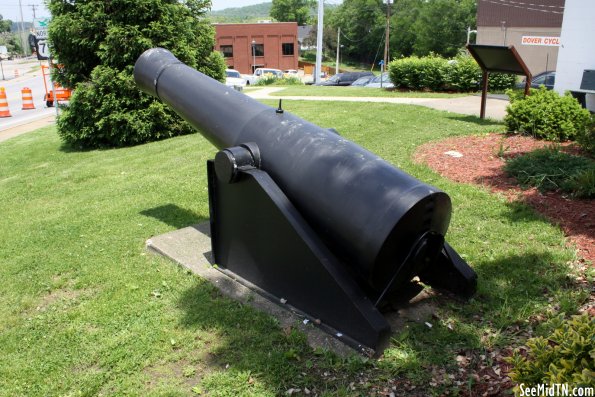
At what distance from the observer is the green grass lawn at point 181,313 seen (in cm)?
296

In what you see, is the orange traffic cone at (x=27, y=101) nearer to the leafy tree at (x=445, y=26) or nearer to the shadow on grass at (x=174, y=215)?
the shadow on grass at (x=174, y=215)

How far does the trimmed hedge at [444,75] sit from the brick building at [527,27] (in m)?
23.9

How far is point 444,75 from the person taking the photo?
16938 millimetres

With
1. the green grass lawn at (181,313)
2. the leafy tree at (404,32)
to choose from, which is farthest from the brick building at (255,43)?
the green grass lawn at (181,313)

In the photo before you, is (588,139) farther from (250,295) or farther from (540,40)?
(540,40)

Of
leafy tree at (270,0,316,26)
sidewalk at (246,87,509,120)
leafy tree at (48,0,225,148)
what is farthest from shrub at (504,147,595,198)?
leafy tree at (270,0,316,26)

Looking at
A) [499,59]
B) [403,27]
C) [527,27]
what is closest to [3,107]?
[499,59]

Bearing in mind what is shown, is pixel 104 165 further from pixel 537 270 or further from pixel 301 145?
pixel 537 270

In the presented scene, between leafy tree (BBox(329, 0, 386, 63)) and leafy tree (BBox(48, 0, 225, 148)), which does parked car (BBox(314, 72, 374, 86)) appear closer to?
leafy tree (BBox(48, 0, 225, 148))

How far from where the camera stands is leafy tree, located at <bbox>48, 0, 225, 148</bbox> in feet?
36.8

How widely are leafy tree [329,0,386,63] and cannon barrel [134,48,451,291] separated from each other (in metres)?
85.6

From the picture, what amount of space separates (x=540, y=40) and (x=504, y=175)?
125ft

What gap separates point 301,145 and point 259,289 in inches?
42.6

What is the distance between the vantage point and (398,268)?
291 cm
